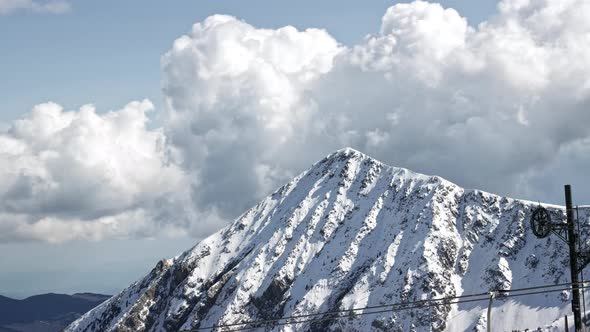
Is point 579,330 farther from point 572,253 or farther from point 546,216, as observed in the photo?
point 546,216

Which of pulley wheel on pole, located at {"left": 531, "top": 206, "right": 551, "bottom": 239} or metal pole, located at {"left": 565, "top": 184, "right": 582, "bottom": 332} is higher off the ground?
pulley wheel on pole, located at {"left": 531, "top": 206, "right": 551, "bottom": 239}

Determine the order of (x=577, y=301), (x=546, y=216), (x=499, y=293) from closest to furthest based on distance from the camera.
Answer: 1. (x=499, y=293)
2. (x=577, y=301)
3. (x=546, y=216)

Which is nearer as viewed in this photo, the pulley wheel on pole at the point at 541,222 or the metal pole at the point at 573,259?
the metal pole at the point at 573,259

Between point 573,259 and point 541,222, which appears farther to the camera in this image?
point 541,222

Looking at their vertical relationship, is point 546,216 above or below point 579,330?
above

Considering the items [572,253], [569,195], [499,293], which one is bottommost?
[499,293]

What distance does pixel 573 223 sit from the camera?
5469 cm

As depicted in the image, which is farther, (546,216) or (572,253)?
(546,216)

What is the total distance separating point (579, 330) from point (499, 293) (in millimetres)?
9791

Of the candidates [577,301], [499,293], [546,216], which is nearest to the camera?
[499,293]

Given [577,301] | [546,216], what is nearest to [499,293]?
[577,301]

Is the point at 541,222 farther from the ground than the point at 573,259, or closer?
farther from the ground

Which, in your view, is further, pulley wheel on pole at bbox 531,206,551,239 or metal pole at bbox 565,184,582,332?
pulley wheel on pole at bbox 531,206,551,239

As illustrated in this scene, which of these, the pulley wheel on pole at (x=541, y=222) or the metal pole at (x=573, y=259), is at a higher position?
the pulley wheel on pole at (x=541, y=222)
